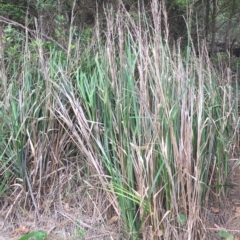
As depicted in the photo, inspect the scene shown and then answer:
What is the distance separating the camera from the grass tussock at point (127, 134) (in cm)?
214

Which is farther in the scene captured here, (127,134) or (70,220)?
(70,220)

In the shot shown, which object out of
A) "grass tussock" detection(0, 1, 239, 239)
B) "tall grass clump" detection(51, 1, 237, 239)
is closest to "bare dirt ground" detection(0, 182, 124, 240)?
"grass tussock" detection(0, 1, 239, 239)

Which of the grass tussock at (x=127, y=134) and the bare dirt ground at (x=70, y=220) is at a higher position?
the grass tussock at (x=127, y=134)

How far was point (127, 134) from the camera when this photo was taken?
7.61 ft

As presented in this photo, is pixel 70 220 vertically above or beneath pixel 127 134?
beneath

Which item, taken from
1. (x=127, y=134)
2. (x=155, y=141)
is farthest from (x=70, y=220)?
(x=155, y=141)

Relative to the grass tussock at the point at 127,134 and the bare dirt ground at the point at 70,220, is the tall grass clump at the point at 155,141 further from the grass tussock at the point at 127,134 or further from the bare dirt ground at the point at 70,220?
the bare dirt ground at the point at 70,220

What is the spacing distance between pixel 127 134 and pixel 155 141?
0.22 m

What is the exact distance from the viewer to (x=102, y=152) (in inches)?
97.8

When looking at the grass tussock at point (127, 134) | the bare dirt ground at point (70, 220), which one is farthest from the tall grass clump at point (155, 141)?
the bare dirt ground at point (70, 220)

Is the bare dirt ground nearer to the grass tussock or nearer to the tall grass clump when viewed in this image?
the grass tussock

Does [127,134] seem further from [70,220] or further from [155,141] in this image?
[70,220]

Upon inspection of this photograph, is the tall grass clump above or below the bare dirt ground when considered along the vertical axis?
above

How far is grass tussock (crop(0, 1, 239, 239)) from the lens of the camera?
2145 mm
